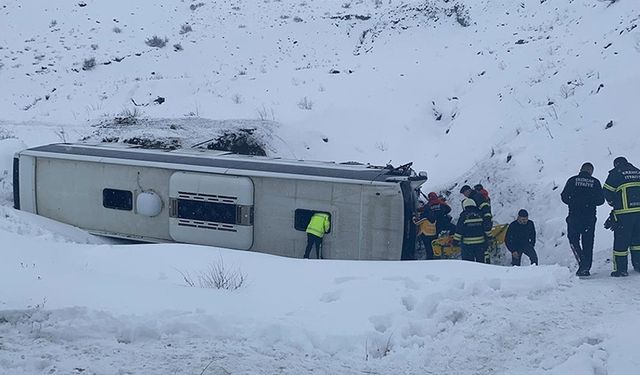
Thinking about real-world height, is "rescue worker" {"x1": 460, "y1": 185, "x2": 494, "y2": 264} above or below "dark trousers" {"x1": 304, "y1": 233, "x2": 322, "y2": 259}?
above

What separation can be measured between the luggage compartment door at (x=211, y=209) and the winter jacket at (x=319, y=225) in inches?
50.0

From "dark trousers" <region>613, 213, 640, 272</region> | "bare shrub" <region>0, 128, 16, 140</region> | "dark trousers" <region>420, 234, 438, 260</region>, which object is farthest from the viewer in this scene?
"bare shrub" <region>0, 128, 16, 140</region>

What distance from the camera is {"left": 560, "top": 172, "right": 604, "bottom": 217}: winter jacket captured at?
1033 cm

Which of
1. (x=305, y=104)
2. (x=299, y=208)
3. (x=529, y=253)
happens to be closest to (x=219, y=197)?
(x=299, y=208)

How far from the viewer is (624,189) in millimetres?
9914

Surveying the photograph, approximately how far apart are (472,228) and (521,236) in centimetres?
82

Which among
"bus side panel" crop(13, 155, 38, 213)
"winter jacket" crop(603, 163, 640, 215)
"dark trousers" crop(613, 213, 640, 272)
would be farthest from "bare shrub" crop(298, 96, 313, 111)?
"dark trousers" crop(613, 213, 640, 272)

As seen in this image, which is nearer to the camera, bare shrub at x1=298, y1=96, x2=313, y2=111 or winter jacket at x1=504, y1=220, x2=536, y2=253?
winter jacket at x1=504, y1=220, x2=536, y2=253

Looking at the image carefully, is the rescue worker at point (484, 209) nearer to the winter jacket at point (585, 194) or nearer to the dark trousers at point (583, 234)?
the dark trousers at point (583, 234)

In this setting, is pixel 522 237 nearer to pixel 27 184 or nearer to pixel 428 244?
pixel 428 244

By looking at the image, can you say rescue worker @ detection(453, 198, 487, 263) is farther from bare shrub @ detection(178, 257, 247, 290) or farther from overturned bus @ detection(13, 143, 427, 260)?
bare shrub @ detection(178, 257, 247, 290)

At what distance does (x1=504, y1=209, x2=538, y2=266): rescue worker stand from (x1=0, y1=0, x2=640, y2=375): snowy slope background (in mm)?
708

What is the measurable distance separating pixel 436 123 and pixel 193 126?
693 cm

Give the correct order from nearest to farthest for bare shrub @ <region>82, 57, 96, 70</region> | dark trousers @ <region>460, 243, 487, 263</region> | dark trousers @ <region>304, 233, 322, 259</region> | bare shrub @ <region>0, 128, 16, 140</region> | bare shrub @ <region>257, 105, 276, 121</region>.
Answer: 1. dark trousers @ <region>304, 233, 322, 259</region>
2. dark trousers @ <region>460, 243, 487, 263</region>
3. bare shrub @ <region>0, 128, 16, 140</region>
4. bare shrub @ <region>257, 105, 276, 121</region>
5. bare shrub @ <region>82, 57, 96, 70</region>
